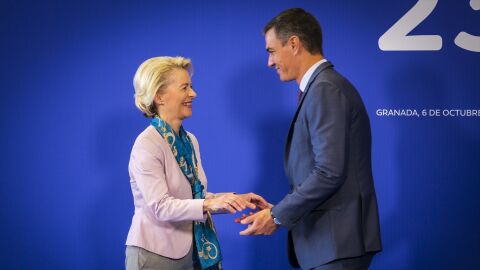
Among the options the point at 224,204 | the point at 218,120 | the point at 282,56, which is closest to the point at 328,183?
the point at 224,204

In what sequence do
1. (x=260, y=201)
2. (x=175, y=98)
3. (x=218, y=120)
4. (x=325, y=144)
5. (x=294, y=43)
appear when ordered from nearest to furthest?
(x=325, y=144), (x=294, y=43), (x=175, y=98), (x=260, y=201), (x=218, y=120)

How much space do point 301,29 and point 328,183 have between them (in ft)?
2.13

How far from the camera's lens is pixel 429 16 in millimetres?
3350

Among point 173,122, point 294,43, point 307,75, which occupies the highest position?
point 294,43

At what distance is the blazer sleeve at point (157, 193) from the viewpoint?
223 cm

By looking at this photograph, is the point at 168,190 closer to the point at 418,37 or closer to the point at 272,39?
the point at 272,39

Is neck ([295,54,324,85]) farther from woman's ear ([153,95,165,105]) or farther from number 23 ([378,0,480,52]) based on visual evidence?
number 23 ([378,0,480,52])

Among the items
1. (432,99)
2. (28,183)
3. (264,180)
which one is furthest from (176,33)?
(432,99)

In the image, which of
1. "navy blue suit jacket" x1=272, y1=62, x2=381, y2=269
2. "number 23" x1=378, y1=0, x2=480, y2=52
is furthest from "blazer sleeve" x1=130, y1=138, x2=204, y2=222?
"number 23" x1=378, y1=0, x2=480, y2=52

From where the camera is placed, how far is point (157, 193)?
2236 mm

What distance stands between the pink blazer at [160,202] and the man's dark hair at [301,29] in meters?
0.65

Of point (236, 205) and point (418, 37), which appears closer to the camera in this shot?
point (236, 205)

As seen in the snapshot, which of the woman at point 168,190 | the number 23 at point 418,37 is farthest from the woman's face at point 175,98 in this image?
the number 23 at point 418,37

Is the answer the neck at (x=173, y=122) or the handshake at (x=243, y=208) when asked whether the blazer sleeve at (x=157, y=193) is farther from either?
the neck at (x=173, y=122)
